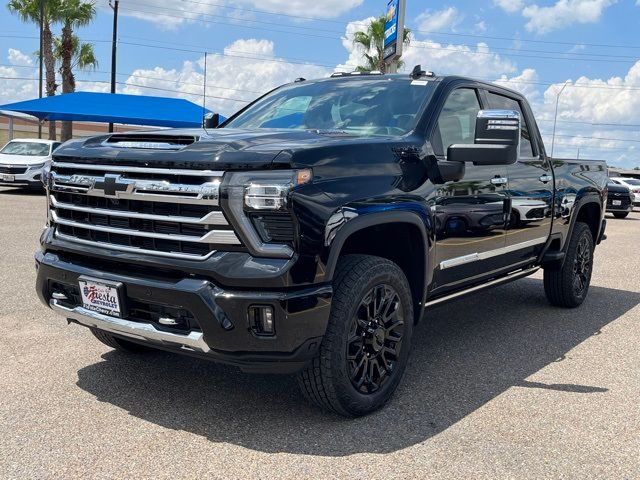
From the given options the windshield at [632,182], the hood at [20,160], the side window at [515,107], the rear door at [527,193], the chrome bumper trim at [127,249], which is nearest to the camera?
the chrome bumper trim at [127,249]

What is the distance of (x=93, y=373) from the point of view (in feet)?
13.2

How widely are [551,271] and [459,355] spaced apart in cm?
206

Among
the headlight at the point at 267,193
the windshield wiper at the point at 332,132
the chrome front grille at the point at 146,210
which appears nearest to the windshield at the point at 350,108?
the windshield wiper at the point at 332,132

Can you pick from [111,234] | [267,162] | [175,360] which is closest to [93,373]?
[175,360]

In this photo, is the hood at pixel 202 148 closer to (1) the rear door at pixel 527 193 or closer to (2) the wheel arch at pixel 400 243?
(2) the wheel arch at pixel 400 243

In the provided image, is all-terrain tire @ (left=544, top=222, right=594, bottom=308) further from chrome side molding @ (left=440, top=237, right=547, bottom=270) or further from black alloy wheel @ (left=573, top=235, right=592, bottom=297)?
chrome side molding @ (left=440, top=237, right=547, bottom=270)

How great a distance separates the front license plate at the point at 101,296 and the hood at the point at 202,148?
0.61 metres

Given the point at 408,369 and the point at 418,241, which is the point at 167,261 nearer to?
the point at 418,241

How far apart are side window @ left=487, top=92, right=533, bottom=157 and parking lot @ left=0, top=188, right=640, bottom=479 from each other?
5.05ft

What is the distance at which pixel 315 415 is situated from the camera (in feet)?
11.4

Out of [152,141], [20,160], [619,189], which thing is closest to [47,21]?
[20,160]

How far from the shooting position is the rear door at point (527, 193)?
4.82 m

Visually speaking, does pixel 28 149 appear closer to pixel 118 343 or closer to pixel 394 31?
pixel 394 31

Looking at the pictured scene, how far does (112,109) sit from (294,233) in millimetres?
22855
